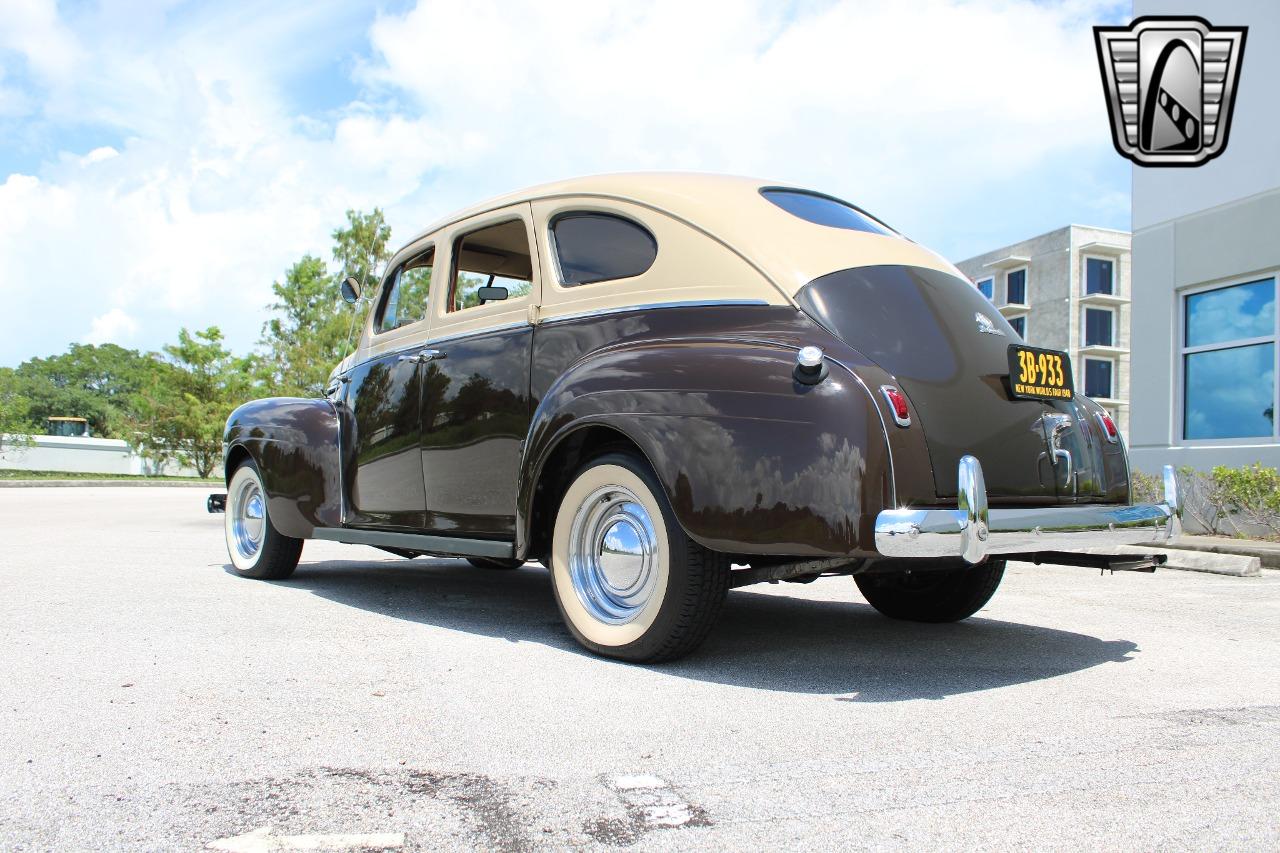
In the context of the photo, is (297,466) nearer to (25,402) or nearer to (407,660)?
(407,660)

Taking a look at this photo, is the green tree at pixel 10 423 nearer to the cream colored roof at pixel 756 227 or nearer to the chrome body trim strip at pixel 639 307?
the chrome body trim strip at pixel 639 307

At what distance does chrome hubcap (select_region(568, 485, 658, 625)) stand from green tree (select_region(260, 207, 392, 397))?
21.5 meters

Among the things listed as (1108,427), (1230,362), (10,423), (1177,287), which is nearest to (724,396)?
(1108,427)

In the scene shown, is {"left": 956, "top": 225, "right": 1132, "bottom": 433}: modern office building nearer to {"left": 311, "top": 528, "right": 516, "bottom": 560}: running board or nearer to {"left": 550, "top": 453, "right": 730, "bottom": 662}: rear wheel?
{"left": 311, "top": 528, "right": 516, "bottom": 560}: running board

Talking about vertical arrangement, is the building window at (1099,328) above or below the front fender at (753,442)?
above

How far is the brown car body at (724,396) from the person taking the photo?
3.23m

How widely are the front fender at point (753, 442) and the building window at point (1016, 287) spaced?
4685cm

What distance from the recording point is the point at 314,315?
3083 centimetres

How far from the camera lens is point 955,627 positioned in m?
4.79

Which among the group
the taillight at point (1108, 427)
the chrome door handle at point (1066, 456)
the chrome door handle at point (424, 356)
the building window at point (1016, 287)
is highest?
the building window at point (1016, 287)

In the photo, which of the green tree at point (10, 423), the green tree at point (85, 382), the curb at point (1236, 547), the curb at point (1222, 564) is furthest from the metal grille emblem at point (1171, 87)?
the green tree at point (85, 382)

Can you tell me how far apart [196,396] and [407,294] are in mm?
35208

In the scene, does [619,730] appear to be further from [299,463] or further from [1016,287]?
[1016,287]

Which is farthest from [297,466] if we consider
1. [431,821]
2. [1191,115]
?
[1191,115]
